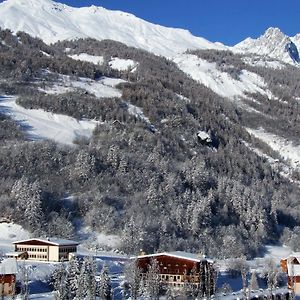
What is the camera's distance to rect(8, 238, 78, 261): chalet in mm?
95688

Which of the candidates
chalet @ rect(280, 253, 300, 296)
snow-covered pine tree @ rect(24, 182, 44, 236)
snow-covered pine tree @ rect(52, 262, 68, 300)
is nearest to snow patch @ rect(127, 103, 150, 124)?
snow-covered pine tree @ rect(24, 182, 44, 236)

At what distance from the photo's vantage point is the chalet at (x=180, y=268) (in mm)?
88125

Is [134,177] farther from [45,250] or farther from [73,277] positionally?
[73,277]

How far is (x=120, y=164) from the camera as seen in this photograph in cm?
14312

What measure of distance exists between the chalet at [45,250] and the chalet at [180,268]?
36.9ft

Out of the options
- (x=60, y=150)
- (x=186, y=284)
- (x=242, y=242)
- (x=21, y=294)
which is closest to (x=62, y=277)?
(x=21, y=294)

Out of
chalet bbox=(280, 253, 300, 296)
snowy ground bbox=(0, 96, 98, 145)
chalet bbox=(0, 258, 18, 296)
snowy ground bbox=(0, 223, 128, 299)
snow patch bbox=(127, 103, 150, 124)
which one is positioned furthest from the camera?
snow patch bbox=(127, 103, 150, 124)

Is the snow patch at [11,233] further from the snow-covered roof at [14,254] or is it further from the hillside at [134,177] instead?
the snow-covered roof at [14,254]

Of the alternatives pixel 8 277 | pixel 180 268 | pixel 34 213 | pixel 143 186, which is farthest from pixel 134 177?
pixel 8 277

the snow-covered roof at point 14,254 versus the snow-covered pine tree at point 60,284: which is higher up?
the snow-covered roof at point 14,254

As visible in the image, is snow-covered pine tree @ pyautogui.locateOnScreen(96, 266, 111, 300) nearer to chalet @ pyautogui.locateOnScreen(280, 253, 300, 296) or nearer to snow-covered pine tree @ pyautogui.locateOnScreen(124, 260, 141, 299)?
snow-covered pine tree @ pyautogui.locateOnScreen(124, 260, 141, 299)

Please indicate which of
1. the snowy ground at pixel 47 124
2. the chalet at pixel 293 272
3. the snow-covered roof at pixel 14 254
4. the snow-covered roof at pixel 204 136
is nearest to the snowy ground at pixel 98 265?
the snow-covered roof at pixel 14 254

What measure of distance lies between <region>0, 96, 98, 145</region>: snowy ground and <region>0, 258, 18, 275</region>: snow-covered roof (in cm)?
7322

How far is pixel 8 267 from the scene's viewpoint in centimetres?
7894
